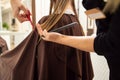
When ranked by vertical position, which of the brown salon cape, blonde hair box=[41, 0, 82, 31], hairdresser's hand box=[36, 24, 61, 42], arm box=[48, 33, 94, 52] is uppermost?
blonde hair box=[41, 0, 82, 31]

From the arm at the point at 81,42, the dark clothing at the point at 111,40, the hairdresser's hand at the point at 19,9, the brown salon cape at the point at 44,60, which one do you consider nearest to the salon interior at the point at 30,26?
the hairdresser's hand at the point at 19,9

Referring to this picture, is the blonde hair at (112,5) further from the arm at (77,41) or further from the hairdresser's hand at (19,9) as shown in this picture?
the hairdresser's hand at (19,9)

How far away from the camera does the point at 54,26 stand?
43.2 inches

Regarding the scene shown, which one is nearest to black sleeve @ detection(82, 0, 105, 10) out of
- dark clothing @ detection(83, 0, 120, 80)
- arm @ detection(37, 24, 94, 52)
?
dark clothing @ detection(83, 0, 120, 80)

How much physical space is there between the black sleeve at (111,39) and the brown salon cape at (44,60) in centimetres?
39

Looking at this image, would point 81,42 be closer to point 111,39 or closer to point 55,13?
point 111,39

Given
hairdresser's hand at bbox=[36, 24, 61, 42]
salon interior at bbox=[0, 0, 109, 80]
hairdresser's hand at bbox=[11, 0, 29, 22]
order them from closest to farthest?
1. hairdresser's hand at bbox=[36, 24, 61, 42]
2. hairdresser's hand at bbox=[11, 0, 29, 22]
3. salon interior at bbox=[0, 0, 109, 80]

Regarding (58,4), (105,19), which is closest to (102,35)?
(105,19)

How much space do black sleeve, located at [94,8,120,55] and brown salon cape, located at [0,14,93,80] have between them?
386mm

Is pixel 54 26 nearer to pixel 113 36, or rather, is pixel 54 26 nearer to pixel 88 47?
pixel 88 47

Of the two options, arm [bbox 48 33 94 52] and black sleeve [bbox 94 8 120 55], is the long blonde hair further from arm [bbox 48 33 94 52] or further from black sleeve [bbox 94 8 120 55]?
black sleeve [bbox 94 8 120 55]

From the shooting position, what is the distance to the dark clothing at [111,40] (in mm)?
705

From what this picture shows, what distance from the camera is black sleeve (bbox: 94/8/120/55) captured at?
2.31ft

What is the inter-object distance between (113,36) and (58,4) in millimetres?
407
